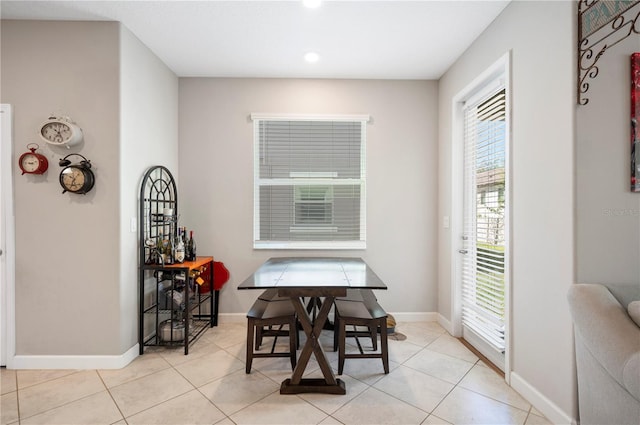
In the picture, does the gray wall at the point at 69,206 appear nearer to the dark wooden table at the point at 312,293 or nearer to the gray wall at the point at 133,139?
the gray wall at the point at 133,139

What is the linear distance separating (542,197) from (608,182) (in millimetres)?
297

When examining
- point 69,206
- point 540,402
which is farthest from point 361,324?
point 69,206

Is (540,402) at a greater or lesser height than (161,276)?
lesser

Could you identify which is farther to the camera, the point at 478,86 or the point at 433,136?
the point at 433,136

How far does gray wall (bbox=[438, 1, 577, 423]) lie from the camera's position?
1640 mm

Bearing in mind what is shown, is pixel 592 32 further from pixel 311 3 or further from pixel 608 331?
pixel 311 3

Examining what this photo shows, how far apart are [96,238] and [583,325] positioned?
10.5 feet

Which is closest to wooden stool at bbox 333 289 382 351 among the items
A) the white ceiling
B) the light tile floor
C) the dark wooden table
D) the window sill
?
the light tile floor

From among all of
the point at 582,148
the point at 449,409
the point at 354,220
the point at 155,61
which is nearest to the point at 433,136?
the point at 354,220

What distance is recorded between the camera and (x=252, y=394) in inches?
79.4

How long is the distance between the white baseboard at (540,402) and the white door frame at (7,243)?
12.4 ft

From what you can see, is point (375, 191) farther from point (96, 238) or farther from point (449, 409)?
point (96, 238)

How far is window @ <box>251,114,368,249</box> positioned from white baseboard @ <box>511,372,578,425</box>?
1762mm

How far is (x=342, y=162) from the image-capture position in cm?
337
